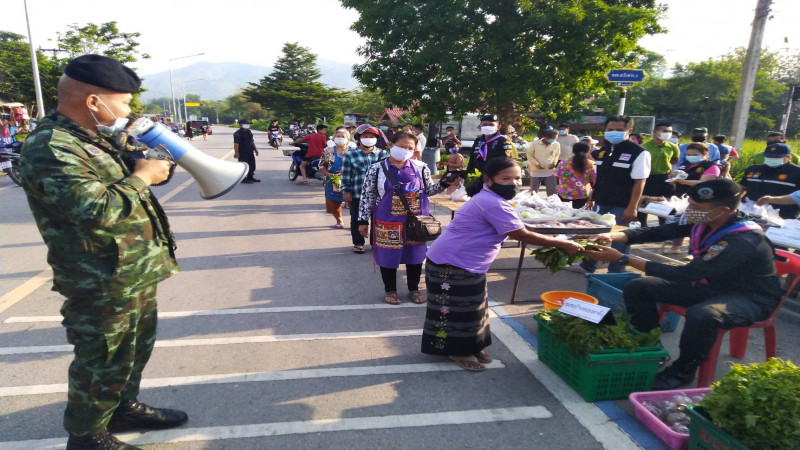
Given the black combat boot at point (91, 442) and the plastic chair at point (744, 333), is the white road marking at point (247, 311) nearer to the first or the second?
the black combat boot at point (91, 442)

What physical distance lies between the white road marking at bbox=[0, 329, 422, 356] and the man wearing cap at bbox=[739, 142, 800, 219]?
204 inches

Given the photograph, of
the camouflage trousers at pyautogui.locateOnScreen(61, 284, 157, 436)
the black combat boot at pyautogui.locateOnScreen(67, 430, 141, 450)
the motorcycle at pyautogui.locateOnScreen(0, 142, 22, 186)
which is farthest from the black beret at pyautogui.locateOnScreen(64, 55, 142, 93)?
the motorcycle at pyautogui.locateOnScreen(0, 142, 22, 186)

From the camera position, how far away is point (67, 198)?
6.64ft

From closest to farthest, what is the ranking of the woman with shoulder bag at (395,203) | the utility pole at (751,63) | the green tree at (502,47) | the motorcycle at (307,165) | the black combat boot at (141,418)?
the black combat boot at (141,418), the woman with shoulder bag at (395,203), the utility pole at (751,63), the green tree at (502,47), the motorcycle at (307,165)

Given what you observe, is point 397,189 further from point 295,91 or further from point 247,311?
point 295,91

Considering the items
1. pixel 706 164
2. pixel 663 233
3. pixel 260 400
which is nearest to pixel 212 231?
pixel 260 400

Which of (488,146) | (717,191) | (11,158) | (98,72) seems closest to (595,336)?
(717,191)

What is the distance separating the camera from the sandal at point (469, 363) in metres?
3.67

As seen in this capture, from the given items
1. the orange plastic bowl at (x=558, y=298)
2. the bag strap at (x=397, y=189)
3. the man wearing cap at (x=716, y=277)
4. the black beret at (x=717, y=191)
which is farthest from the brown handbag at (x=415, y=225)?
the black beret at (x=717, y=191)

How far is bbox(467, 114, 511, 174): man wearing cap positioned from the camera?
6457mm

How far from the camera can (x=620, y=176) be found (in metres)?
5.80

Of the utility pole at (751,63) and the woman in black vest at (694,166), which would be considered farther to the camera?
the utility pole at (751,63)

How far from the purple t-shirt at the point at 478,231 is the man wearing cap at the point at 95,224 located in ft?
6.40

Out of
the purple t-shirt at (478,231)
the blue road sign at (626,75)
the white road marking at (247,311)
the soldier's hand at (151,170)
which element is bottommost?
the white road marking at (247,311)
